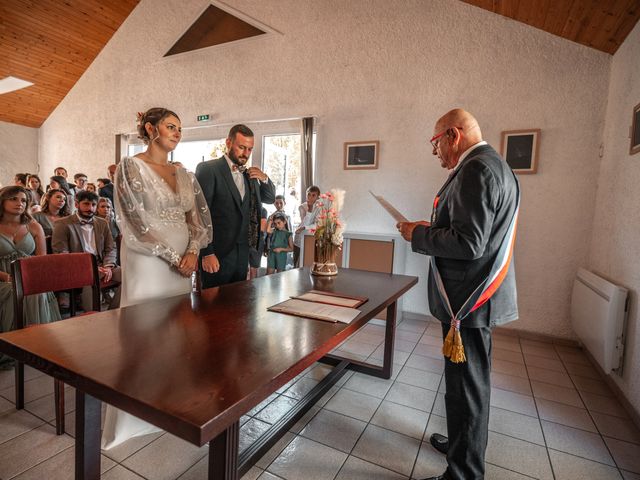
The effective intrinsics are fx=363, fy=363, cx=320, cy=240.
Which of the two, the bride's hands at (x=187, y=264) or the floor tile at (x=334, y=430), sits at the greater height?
the bride's hands at (x=187, y=264)

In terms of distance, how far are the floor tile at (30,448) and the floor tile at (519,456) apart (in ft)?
6.78

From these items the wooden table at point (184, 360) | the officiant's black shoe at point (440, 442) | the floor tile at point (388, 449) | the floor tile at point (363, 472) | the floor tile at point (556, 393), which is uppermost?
the wooden table at point (184, 360)

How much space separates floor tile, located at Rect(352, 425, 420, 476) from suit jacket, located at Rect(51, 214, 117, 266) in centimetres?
295

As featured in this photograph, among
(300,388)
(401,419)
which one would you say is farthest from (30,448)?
(401,419)

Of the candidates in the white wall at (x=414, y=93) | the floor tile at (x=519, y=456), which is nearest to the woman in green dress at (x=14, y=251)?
the floor tile at (x=519, y=456)

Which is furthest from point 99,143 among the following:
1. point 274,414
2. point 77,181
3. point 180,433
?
point 180,433

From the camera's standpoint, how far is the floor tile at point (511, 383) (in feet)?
8.35

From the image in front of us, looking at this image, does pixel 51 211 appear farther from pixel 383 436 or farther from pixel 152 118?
pixel 383 436

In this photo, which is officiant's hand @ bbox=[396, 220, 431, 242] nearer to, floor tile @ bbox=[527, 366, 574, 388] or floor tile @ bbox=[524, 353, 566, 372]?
floor tile @ bbox=[527, 366, 574, 388]

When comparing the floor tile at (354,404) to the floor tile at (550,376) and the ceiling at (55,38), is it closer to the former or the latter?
the floor tile at (550,376)

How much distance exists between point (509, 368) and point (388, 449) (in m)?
1.62

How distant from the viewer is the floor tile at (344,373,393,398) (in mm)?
2387

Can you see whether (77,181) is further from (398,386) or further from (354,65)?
(398,386)

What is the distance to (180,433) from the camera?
2.20ft
